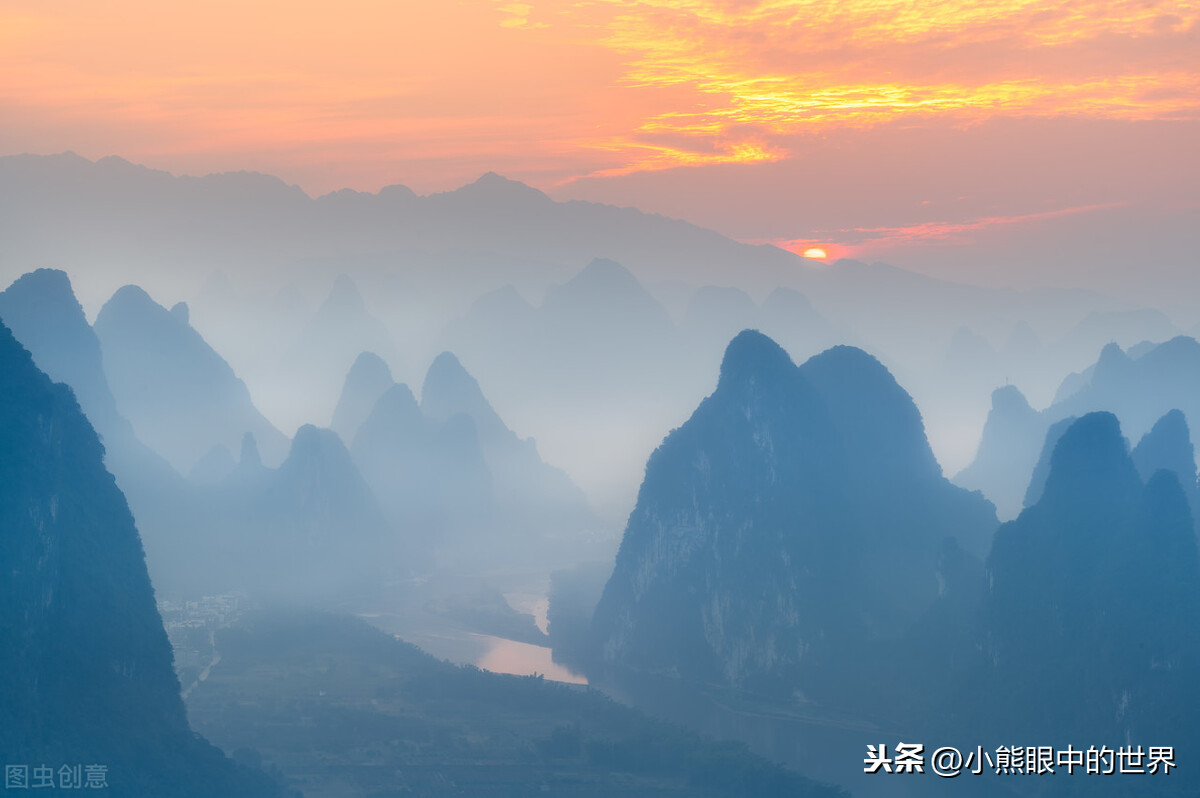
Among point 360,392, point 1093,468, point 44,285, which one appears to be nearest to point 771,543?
point 1093,468

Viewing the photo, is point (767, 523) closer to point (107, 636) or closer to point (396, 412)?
point (107, 636)

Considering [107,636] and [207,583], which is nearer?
[107,636]

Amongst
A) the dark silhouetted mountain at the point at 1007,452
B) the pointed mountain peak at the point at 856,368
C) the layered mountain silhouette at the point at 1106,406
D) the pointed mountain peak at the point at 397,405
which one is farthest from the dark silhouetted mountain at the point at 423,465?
the pointed mountain peak at the point at 856,368

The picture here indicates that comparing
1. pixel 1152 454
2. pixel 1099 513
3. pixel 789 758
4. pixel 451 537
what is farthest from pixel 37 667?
pixel 451 537

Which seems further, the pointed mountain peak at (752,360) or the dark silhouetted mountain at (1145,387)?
the dark silhouetted mountain at (1145,387)

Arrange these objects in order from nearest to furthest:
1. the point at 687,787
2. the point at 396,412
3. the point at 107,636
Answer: the point at 107,636 < the point at 687,787 < the point at 396,412

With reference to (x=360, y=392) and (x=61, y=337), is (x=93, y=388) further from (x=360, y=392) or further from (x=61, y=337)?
(x=360, y=392)

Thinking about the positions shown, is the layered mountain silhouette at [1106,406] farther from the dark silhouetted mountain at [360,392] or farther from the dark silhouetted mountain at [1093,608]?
the dark silhouetted mountain at [360,392]
